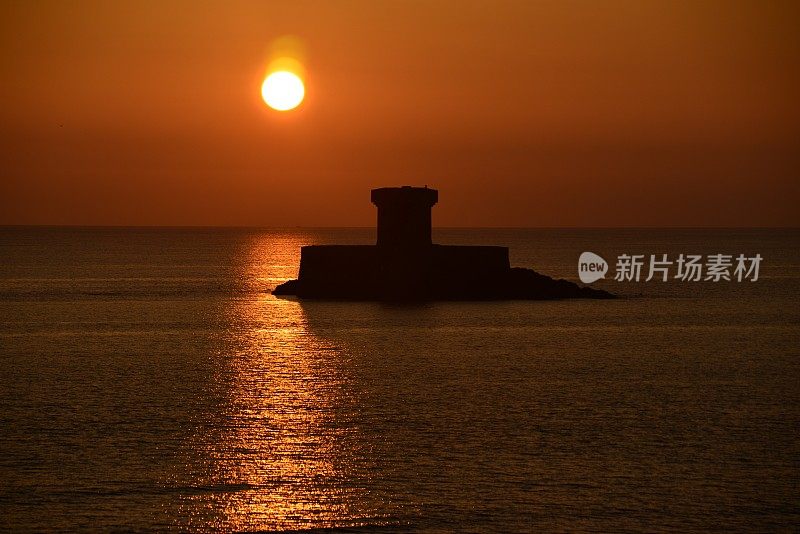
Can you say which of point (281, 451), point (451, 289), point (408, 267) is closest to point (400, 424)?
point (281, 451)

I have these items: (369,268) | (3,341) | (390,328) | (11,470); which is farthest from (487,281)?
(11,470)

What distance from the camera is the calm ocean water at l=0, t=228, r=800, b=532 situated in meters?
13.7

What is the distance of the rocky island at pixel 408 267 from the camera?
48.0 metres

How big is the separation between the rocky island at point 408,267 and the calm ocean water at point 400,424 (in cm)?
526

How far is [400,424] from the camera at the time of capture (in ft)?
65.1

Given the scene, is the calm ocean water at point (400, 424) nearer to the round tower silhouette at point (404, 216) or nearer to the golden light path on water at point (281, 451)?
the golden light path on water at point (281, 451)

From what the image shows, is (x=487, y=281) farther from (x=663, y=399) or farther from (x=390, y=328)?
(x=663, y=399)

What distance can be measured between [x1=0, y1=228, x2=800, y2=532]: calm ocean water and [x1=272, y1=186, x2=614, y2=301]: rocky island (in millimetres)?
5263

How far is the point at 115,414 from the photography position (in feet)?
68.2

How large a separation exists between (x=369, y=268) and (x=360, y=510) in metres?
36.8

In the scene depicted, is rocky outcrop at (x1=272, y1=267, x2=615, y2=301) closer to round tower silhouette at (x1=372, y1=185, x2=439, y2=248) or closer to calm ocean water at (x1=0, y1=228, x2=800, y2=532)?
round tower silhouette at (x1=372, y1=185, x2=439, y2=248)

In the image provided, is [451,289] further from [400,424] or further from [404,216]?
[400,424]

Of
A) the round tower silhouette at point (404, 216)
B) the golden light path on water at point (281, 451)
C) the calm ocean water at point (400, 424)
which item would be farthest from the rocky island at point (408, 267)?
the golden light path on water at point (281, 451)

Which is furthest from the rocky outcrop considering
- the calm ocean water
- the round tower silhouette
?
the calm ocean water
